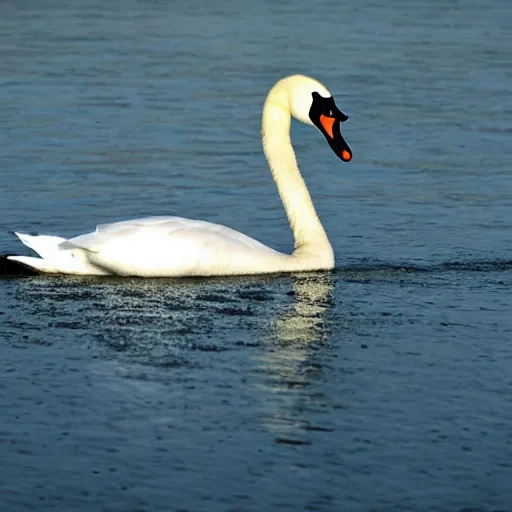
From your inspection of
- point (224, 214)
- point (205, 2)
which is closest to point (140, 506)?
point (224, 214)

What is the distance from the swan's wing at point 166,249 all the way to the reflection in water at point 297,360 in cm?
42

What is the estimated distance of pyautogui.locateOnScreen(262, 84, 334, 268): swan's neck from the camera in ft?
33.3

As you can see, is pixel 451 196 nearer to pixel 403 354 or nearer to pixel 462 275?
pixel 462 275

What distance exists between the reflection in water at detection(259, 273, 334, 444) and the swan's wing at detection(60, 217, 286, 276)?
0.42 meters

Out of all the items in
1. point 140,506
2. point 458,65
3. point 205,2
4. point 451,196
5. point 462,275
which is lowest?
point 140,506

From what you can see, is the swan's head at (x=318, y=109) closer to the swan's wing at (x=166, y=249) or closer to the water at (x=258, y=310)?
the water at (x=258, y=310)

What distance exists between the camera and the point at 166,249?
934 centimetres

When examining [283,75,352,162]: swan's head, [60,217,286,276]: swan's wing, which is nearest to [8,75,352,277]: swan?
[60,217,286,276]: swan's wing

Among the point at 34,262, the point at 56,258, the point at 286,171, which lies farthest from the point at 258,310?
the point at 286,171

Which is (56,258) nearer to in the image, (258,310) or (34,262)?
(34,262)

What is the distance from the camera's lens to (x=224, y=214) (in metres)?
11.4

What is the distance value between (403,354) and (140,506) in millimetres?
2371

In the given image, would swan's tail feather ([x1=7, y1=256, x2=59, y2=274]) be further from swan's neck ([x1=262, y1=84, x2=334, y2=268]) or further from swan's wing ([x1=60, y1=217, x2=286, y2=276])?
swan's neck ([x1=262, y1=84, x2=334, y2=268])

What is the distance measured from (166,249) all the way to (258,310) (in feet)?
2.80
